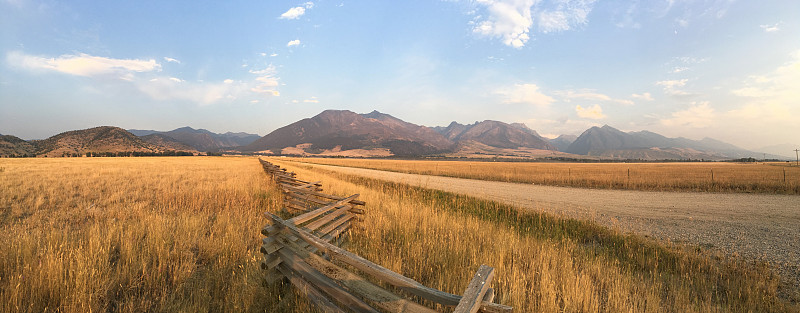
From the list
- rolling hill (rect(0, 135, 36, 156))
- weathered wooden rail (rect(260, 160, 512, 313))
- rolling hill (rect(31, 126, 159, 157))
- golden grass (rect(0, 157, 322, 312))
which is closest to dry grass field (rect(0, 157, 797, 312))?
golden grass (rect(0, 157, 322, 312))

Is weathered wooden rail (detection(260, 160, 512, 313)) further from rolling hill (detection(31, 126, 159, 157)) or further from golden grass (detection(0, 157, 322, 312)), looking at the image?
rolling hill (detection(31, 126, 159, 157))

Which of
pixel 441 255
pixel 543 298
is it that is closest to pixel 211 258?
pixel 441 255

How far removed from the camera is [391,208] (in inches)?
323

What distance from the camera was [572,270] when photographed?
449 centimetres

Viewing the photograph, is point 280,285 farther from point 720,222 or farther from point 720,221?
point 720,221

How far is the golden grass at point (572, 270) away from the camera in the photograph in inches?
149

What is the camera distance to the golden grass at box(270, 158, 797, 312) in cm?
379

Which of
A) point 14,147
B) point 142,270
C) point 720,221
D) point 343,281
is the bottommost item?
point 720,221

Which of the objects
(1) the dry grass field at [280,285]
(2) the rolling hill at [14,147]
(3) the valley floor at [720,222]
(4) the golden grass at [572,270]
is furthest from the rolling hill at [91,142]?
(3) the valley floor at [720,222]

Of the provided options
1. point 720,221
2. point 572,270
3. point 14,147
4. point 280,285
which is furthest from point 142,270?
point 14,147

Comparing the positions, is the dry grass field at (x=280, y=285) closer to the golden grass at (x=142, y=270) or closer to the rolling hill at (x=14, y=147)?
the golden grass at (x=142, y=270)

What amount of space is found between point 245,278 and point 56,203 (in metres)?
10.2

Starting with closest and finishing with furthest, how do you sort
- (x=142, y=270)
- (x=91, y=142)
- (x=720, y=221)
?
(x=142, y=270) → (x=720, y=221) → (x=91, y=142)

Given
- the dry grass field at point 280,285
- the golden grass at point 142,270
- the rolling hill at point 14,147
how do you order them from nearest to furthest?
1. the golden grass at point 142,270
2. the dry grass field at point 280,285
3. the rolling hill at point 14,147
